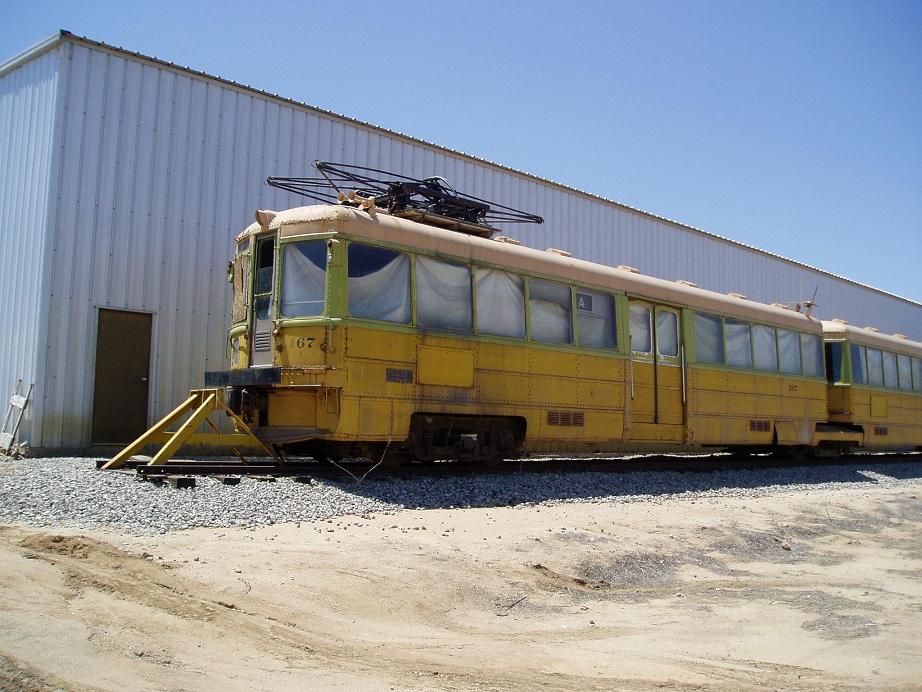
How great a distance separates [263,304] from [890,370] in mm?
17099

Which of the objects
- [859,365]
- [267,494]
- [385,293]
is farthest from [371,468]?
[859,365]

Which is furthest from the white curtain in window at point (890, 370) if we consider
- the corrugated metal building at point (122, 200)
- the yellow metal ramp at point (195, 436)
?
the yellow metal ramp at point (195, 436)

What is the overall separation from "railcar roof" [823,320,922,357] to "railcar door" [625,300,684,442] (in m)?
6.89

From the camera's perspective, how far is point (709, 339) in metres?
14.6

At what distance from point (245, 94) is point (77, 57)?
2860 millimetres

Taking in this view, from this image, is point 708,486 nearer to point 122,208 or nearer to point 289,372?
point 289,372

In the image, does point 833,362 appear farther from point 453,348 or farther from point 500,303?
point 453,348

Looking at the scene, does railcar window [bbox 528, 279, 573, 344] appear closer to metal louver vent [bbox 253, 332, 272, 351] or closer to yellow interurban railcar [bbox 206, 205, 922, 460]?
yellow interurban railcar [bbox 206, 205, 922, 460]

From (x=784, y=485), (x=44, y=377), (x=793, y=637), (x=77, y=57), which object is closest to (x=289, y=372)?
(x=44, y=377)

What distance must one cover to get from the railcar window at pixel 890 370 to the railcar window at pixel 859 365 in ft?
4.37

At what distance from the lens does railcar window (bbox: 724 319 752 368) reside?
49.2 feet

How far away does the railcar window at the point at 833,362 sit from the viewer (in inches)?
734

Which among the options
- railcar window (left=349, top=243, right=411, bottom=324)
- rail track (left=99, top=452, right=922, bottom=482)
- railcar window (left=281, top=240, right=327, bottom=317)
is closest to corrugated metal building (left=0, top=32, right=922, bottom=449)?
rail track (left=99, top=452, right=922, bottom=482)

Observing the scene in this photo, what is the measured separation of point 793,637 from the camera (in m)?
5.50
